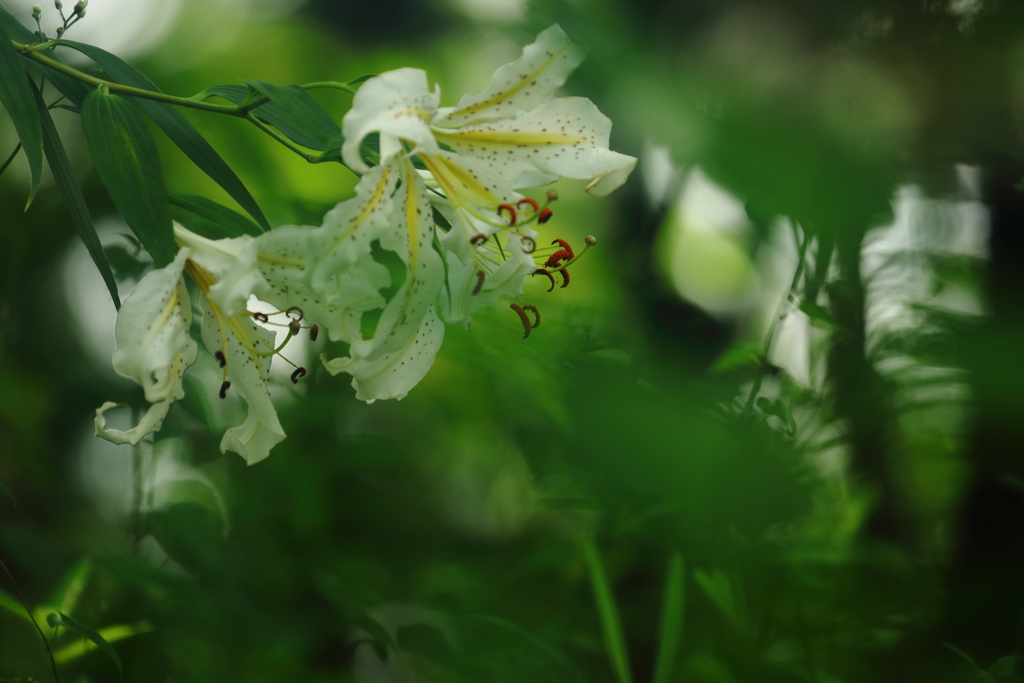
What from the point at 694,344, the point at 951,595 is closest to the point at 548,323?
the point at 694,344

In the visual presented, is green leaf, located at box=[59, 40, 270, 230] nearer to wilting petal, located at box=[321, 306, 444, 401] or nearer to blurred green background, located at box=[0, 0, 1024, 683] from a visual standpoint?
wilting petal, located at box=[321, 306, 444, 401]

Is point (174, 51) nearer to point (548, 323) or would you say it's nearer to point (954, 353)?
point (548, 323)

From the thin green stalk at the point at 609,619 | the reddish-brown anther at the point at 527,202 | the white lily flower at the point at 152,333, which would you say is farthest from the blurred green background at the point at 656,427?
the white lily flower at the point at 152,333

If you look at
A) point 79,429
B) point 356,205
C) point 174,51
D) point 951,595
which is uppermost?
point 174,51

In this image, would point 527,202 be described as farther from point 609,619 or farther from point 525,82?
point 609,619

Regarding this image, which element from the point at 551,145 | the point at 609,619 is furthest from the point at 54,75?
the point at 609,619

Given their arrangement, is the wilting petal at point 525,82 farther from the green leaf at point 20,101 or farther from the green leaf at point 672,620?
the green leaf at point 672,620
